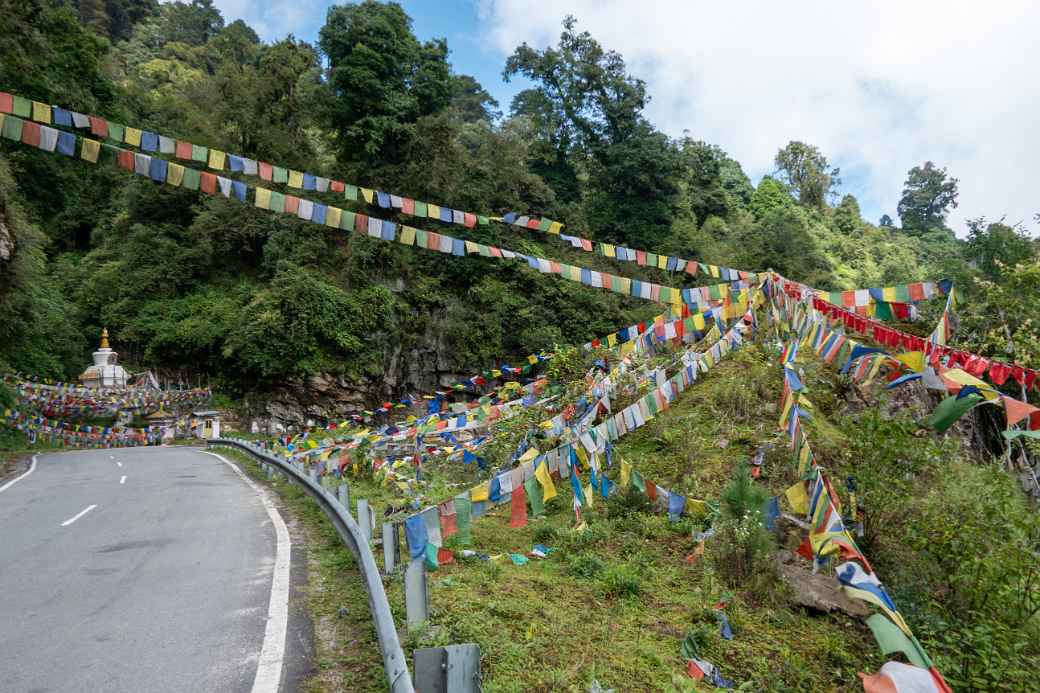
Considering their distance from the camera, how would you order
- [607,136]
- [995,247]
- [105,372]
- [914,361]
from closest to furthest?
[914,361] < [995,247] < [105,372] < [607,136]

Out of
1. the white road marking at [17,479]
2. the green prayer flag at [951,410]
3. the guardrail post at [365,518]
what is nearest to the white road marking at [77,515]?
the white road marking at [17,479]

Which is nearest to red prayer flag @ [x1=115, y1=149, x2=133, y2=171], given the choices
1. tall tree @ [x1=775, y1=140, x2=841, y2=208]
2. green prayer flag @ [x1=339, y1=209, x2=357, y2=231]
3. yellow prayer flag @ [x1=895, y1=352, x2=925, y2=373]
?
green prayer flag @ [x1=339, y1=209, x2=357, y2=231]

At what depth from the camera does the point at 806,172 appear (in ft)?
196

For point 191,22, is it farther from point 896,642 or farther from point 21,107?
point 896,642

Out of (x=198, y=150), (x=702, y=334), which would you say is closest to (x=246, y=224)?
(x=198, y=150)

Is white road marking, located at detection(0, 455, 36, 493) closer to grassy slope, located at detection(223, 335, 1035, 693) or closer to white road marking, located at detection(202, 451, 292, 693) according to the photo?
grassy slope, located at detection(223, 335, 1035, 693)

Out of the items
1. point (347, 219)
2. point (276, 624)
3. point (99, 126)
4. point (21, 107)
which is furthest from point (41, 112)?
point (276, 624)

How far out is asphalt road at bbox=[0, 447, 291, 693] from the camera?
4234mm

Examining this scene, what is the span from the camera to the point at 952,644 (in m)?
5.49

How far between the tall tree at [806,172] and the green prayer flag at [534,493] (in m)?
60.1

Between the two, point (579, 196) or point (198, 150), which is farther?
point (579, 196)

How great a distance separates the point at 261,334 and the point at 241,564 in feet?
75.6

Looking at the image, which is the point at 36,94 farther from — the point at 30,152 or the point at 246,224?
the point at 246,224

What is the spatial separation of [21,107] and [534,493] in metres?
10.6
